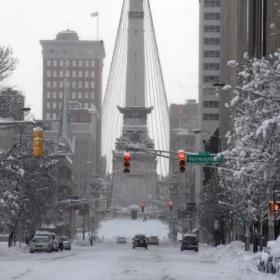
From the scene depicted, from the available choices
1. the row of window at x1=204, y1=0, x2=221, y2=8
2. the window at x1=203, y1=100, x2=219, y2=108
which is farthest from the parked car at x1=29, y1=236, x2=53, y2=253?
the row of window at x1=204, y1=0, x2=221, y2=8

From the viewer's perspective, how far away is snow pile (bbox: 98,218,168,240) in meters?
162

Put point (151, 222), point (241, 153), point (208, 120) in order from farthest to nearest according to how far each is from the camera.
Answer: point (151, 222) → point (208, 120) → point (241, 153)

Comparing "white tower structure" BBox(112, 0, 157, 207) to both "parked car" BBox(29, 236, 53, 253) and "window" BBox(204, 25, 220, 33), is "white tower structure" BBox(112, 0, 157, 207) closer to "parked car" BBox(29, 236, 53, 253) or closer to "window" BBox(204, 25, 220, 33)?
"window" BBox(204, 25, 220, 33)

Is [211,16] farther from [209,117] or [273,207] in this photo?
[273,207]

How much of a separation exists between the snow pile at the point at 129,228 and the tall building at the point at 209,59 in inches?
896

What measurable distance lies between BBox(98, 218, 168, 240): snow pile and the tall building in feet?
74.7

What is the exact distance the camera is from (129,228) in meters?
169

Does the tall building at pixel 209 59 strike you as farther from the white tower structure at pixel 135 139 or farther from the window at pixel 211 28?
the white tower structure at pixel 135 139

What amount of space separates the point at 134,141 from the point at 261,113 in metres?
166

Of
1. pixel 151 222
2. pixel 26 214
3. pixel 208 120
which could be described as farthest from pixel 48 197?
pixel 151 222

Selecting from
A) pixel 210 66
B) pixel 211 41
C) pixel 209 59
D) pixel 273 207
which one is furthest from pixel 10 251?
pixel 211 41

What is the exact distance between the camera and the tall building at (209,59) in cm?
16750

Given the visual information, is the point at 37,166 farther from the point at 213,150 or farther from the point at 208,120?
the point at 208,120

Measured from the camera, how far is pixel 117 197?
192750mm
